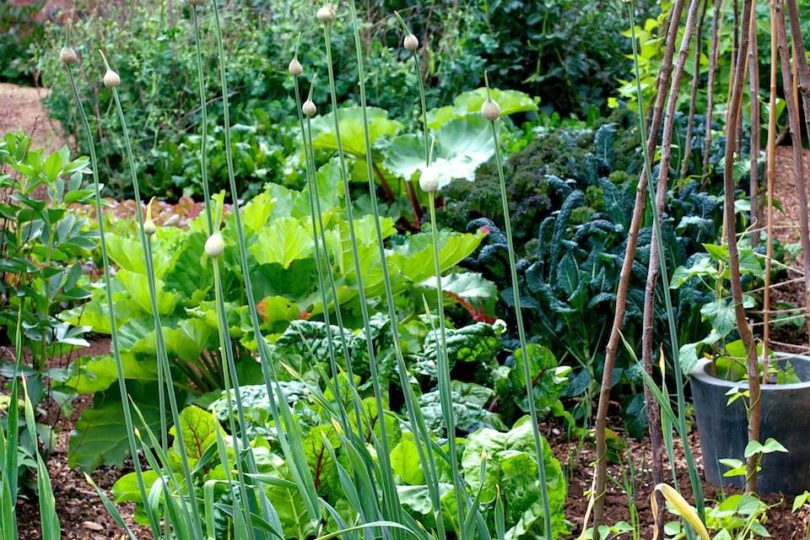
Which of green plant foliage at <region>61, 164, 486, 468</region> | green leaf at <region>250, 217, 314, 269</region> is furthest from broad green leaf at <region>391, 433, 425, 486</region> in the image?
green leaf at <region>250, 217, 314, 269</region>

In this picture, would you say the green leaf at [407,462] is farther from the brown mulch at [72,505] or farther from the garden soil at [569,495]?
the brown mulch at [72,505]

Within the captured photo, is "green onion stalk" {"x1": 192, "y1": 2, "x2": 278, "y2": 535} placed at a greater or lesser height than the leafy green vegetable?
greater

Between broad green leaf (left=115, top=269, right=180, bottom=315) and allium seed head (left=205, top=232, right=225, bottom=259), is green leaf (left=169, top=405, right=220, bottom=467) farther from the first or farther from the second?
allium seed head (left=205, top=232, right=225, bottom=259)

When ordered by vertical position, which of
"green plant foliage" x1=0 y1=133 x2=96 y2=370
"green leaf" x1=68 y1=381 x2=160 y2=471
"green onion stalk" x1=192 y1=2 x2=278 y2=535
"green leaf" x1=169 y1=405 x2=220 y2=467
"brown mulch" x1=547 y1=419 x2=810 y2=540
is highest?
"green onion stalk" x1=192 y1=2 x2=278 y2=535

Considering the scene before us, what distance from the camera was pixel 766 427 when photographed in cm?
244

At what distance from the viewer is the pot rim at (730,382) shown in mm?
2400

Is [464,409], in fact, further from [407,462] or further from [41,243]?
[41,243]

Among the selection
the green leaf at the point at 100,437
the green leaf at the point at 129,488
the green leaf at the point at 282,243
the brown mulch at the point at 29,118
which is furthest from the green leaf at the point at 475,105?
the green leaf at the point at 129,488

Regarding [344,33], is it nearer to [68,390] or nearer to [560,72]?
[560,72]

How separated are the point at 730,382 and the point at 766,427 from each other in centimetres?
14

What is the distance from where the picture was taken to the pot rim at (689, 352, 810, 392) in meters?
2.40

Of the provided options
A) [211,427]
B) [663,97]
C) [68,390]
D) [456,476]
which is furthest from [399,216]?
[456,476]

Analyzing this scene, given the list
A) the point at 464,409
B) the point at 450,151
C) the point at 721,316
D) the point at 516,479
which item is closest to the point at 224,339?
the point at 516,479

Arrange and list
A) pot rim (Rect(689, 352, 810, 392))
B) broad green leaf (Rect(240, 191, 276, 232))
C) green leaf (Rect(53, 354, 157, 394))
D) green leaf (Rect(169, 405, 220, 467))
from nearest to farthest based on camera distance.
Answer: green leaf (Rect(169, 405, 220, 467)), pot rim (Rect(689, 352, 810, 392)), green leaf (Rect(53, 354, 157, 394)), broad green leaf (Rect(240, 191, 276, 232))
